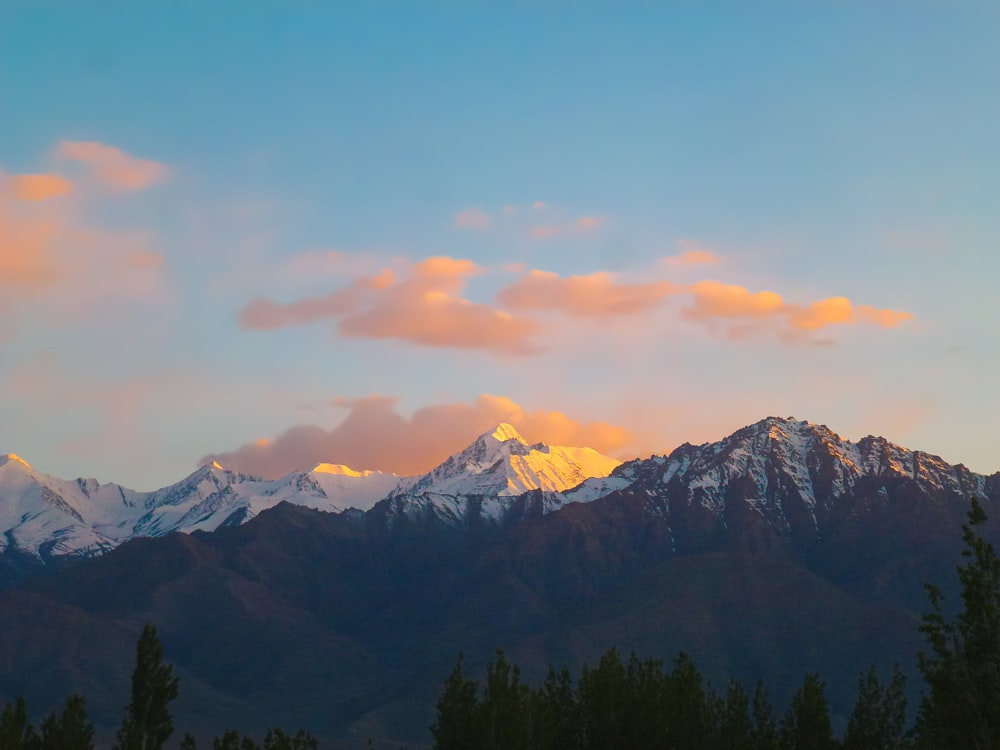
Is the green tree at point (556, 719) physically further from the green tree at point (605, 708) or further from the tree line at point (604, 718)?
the green tree at point (605, 708)

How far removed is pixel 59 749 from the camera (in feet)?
301

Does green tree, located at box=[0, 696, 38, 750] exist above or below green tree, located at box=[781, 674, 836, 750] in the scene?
below

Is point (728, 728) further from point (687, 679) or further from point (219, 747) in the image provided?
point (219, 747)

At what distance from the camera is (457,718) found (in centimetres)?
8944

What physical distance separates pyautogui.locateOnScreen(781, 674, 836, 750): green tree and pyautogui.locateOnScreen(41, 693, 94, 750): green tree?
45560mm

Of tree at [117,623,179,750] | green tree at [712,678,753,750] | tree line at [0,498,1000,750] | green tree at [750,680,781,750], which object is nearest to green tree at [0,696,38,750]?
tree line at [0,498,1000,750]

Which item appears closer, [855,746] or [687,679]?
[855,746]

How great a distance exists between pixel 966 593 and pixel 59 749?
2454 inches

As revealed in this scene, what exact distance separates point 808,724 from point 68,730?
48395 millimetres

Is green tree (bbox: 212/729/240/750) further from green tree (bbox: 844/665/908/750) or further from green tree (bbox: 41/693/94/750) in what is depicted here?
green tree (bbox: 844/665/908/750)

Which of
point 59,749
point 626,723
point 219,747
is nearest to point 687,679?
point 626,723

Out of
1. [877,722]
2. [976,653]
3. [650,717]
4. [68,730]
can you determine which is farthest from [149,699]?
[976,653]

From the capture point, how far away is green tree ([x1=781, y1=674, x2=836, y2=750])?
82812mm

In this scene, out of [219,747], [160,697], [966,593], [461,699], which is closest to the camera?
[966,593]
